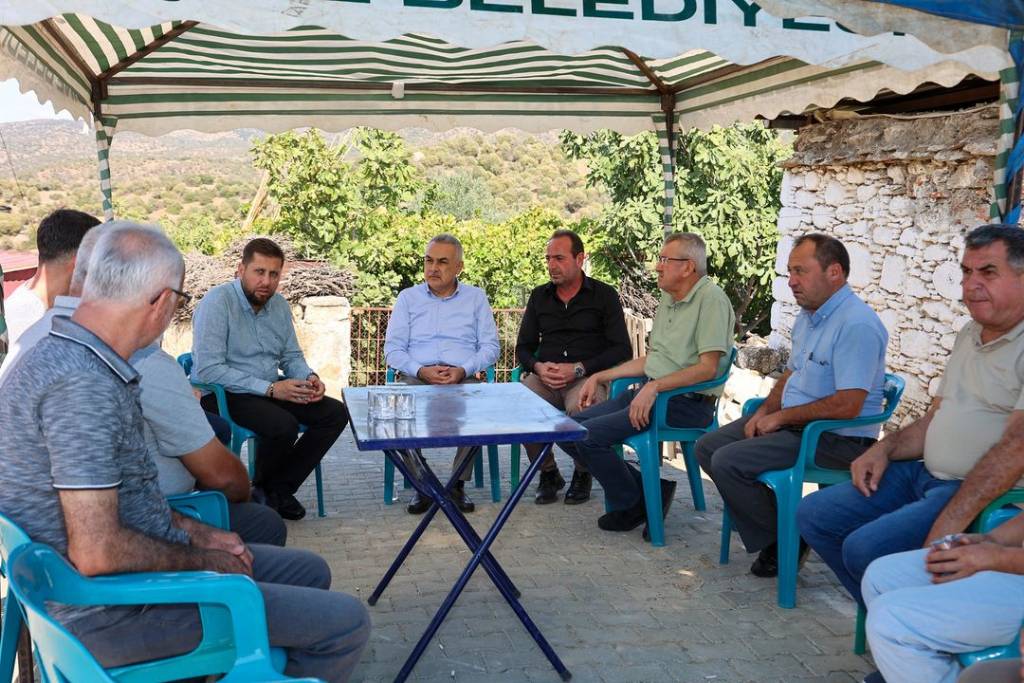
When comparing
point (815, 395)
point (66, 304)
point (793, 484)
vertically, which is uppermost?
point (66, 304)

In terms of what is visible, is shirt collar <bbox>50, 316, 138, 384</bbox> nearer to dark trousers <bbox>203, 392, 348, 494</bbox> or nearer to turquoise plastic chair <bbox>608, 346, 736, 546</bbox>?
dark trousers <bbox>203, 392, 348, 494</bbox>

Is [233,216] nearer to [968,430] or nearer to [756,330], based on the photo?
[756,330]

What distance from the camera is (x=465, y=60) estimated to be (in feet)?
17.8

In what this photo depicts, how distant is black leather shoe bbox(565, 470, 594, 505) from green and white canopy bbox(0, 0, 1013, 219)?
2156 millimetres

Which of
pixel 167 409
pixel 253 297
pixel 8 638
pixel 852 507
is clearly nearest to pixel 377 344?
pixel 253 297

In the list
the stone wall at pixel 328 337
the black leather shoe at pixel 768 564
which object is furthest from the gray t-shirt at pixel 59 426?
the stone wall at pixel 328 337

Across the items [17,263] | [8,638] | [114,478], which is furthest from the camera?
[17,263]

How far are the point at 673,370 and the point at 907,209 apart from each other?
3761 millimetres

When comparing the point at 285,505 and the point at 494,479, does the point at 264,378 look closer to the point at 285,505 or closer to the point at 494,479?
the point at 285,505

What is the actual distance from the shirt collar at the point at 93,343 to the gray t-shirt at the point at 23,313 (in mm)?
1609

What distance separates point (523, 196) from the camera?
32906 mm

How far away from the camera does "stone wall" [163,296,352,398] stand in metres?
8.61

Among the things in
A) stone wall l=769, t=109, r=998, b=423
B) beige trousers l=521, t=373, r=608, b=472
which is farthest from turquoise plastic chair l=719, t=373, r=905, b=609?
stone wall l=769, t=109, r=998, b=423

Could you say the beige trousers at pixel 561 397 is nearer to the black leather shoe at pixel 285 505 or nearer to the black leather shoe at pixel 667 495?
the black leather shoe at pixel 667 495
